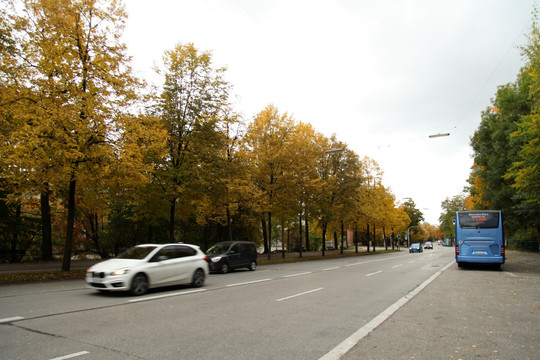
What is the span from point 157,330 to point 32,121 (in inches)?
434

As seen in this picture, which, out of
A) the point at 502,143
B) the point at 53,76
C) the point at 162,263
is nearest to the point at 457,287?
the point at 162,263

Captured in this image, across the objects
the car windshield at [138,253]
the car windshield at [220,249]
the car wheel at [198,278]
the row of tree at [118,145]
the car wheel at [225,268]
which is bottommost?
the car wheel at [225,268]

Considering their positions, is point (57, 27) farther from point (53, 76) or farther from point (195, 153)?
point (195, 153)

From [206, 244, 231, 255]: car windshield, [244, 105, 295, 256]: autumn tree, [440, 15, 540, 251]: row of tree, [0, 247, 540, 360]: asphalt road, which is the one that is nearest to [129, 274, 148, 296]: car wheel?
[0, 247, 540, 360]: asphalt road

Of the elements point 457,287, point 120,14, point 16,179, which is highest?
point 120,14

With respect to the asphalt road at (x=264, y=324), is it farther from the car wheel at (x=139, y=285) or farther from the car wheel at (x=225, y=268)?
the car wheel at (x=225, y=268)

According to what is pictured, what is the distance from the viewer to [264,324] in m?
6.76

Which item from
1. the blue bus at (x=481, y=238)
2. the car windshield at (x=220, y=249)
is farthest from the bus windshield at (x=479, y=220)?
the car windshield at (x=220, y=249)

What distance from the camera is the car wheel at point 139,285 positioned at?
1006 centimetres

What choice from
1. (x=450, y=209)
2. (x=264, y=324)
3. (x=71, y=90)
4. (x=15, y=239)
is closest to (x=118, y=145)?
(x=71, y=90)

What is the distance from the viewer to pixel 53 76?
48.0ft

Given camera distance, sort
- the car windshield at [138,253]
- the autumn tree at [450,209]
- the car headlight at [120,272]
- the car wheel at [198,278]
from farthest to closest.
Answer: the autumn tree at [450,209], the car wheel at [198,278], the car windshield at [138,253], the car headlight at [120,272]

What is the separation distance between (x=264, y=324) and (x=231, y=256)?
1257 cm

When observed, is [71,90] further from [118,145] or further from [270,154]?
[270,154]
